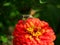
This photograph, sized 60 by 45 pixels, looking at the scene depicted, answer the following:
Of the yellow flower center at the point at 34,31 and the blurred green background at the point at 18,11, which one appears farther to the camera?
the blurred green background at the point at 18,11

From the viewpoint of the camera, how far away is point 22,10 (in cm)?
254

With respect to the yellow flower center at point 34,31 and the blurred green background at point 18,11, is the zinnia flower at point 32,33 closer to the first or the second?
the yellow flower center at point 34,31

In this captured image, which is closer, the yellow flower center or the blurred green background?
the yellow flower center

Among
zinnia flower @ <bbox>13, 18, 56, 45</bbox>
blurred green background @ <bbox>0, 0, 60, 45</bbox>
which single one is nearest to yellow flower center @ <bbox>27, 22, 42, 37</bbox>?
zinnia flower @ <bbox>13, 18, 56, 45</bbox>

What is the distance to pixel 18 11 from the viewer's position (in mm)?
2527

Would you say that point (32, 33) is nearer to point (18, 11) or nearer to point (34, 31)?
point (34, 31)

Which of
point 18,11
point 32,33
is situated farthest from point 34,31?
point 18,11

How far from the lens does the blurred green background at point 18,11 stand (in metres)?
2.45

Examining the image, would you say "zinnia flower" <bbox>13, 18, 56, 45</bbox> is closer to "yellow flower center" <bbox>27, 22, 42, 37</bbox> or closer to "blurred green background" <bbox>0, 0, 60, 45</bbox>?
"yellow flower center" <bbox>27, 22, 42, 37</bbox>

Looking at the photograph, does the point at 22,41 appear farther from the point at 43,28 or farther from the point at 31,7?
the point at 31,7

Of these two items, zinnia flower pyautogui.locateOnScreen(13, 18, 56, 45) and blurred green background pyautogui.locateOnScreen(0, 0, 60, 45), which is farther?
blurred green background pyautogui.locateOnScreen(0, 0, 60, 45)

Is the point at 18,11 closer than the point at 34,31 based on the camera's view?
No

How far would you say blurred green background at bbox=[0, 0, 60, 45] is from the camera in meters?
2.45

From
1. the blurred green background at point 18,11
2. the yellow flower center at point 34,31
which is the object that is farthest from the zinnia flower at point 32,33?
the blurred green background at point 18,11
